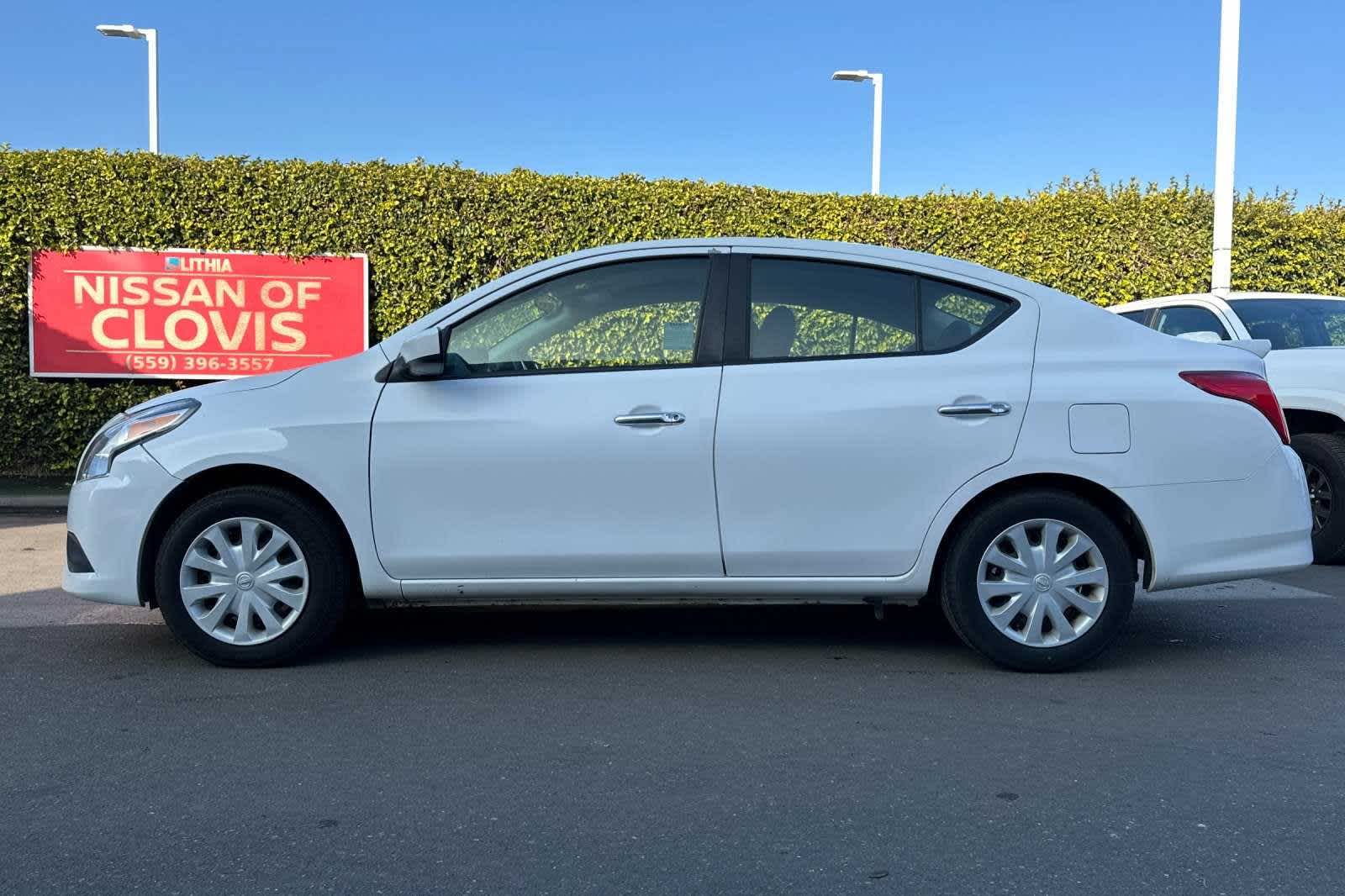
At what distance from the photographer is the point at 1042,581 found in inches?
193

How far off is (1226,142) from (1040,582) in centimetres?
834

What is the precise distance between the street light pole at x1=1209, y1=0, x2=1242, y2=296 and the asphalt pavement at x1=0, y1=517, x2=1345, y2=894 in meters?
6.39

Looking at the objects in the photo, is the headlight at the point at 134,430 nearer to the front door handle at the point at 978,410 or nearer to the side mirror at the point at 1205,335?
the front door handle at the point at 978,410

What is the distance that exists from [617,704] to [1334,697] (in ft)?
8.70

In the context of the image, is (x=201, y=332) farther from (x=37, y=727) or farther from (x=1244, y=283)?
(x=1244, y=283)

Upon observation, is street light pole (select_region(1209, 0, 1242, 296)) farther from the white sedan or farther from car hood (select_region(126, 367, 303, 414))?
car hood (select_region(126, 367, 303, 414))

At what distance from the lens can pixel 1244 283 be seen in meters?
12.6

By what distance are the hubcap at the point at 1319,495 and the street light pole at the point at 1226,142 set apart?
13.0 ft

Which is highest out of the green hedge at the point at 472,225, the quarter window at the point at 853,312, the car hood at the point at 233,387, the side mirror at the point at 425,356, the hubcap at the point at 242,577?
the green hedge at the point at 472,225

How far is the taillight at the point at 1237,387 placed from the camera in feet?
16.3

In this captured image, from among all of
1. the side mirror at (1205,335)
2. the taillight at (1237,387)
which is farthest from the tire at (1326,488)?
the taillight at (1237,387)

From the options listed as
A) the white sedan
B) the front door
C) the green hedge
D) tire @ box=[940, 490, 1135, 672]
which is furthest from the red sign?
tire @ box=[940, 490, 1135, 672]

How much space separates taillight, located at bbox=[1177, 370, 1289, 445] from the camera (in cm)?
495

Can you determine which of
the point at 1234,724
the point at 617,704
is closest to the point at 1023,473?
the point at 1234,724
